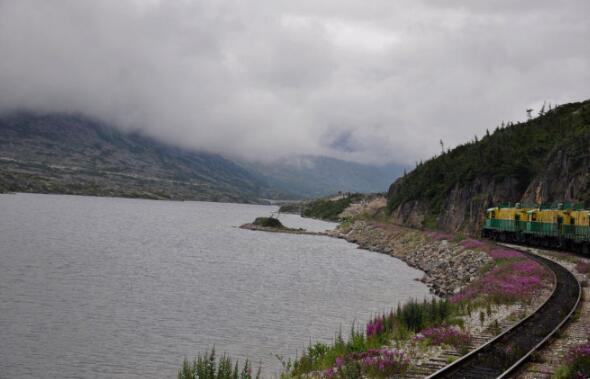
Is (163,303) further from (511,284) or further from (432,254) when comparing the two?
(432,254)

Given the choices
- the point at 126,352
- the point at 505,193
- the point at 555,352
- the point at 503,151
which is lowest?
the point at 126,352

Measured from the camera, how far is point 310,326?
35.0 meters

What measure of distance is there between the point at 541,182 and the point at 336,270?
36.4 metres

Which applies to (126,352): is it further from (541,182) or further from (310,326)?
(541,182)

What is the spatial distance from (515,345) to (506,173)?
273 feet

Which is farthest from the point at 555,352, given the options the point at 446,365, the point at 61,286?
the point at 61,286

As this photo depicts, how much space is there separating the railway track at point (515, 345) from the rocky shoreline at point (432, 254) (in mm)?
18388

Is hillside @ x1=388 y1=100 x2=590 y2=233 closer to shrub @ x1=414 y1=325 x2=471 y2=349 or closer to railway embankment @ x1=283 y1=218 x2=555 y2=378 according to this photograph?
railway embankment @ x1=283 y1=218 x2=555 y2=378

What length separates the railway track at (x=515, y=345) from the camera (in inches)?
607

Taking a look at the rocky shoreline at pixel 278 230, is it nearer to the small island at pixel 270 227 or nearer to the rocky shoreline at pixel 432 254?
the small island at pixel 270 227

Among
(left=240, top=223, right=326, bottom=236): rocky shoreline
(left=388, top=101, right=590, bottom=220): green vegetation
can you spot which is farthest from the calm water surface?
(left=240, top=223, right=326, bottom=236): rocky shoreline

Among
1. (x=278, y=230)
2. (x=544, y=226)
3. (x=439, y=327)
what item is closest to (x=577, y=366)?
(x=439, y=327)

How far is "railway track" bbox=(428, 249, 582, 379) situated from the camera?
15423 mm

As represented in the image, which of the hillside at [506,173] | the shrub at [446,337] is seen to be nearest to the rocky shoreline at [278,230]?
the hillside at [506,173]
